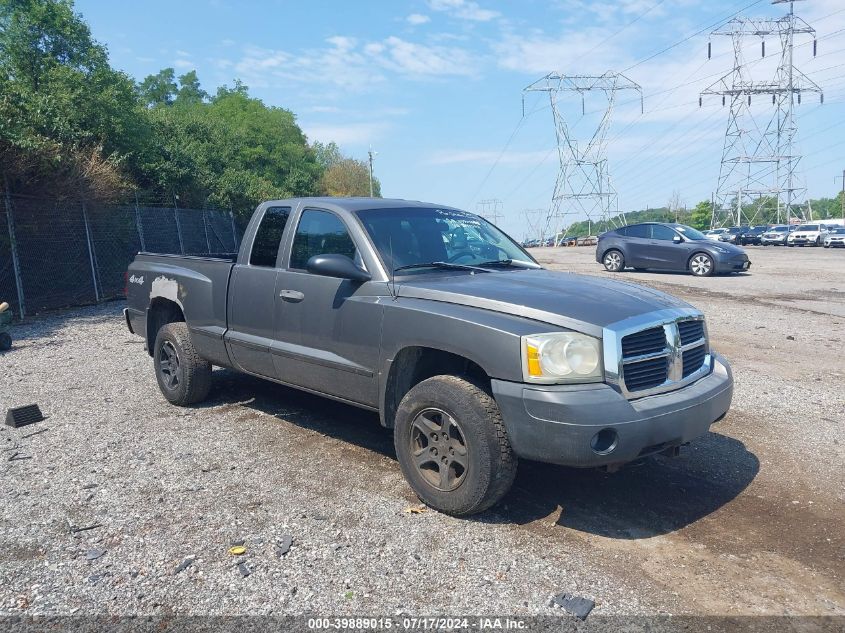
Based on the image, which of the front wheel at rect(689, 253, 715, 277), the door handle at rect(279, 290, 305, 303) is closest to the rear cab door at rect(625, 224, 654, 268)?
the front wheel at rect(689, 253, 715, 277)

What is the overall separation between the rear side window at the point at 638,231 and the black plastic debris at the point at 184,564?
726 inches

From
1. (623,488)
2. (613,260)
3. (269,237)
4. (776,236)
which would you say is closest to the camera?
(623,488)

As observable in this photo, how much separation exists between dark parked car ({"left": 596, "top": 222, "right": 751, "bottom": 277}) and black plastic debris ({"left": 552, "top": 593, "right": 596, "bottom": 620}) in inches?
676

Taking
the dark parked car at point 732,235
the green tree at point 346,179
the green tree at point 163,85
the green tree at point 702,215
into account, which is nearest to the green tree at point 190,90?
the green tree at point 163,85

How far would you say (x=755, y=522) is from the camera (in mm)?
3861

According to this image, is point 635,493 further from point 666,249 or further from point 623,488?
point 666,249

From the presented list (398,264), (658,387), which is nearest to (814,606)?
(658,387)

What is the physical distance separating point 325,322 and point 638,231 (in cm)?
1718

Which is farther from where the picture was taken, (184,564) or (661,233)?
(661,233)

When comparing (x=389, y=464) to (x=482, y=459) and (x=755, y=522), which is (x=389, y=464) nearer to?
(x=482, y=459)

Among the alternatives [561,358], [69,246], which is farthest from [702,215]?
[561,358]

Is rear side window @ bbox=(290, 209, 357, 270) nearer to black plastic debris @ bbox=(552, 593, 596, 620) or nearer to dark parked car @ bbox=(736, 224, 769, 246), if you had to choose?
black plastic debris @ bbox=(552, 593, 596, 620)

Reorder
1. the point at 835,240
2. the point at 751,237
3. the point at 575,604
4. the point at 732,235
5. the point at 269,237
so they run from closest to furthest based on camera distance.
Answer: the point at 575,604
the point at 269,237
the point at 835,240
the point at 751,237
the point at 732,235

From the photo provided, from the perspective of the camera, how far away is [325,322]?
4652 mm
